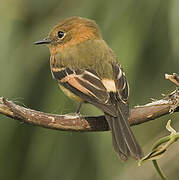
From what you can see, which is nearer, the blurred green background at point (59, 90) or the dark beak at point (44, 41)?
the blurred green background at point (59, 90)

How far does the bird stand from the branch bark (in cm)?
14

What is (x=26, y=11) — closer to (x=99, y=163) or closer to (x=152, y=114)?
(x=99, y=163)

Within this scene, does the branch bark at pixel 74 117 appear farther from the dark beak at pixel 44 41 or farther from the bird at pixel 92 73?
the dark beak at pixel 44 41

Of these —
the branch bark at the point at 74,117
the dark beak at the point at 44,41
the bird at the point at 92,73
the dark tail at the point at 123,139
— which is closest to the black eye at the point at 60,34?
the bird at the point at 92,73

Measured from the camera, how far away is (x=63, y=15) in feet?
15.7

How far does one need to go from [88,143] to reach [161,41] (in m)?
1.10

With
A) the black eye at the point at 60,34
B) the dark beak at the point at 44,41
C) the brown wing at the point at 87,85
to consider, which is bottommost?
the brown wing at the point at 87,85

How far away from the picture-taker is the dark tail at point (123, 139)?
10.4 feet

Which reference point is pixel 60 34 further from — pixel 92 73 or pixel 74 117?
pixel 74 117

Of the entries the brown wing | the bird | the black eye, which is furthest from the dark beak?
the brown wing

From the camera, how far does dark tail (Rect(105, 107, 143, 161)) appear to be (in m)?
3.17

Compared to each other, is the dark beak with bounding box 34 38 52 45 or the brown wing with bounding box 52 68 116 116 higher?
the dark beak with bounding box 34 38 52 45

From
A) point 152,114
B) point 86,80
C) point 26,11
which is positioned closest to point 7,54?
point 26,11

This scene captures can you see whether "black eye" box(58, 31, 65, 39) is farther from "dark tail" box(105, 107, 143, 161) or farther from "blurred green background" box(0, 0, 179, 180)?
"dark tail" box(105, 107, 143, 161)
